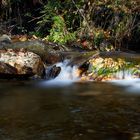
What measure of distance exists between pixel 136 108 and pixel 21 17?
10076 mm

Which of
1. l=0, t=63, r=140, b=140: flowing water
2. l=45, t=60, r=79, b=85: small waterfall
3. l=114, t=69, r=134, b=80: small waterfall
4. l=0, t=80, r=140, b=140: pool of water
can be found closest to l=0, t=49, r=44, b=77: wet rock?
l=45, t=60, r=79, b=85: small waterfall

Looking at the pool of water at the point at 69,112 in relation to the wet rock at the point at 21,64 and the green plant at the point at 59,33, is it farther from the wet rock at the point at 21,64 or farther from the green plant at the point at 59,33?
the green plant at the point at 59,33

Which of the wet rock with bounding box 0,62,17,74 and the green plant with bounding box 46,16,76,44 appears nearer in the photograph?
the wet rock with bounding box 0,62,17,74

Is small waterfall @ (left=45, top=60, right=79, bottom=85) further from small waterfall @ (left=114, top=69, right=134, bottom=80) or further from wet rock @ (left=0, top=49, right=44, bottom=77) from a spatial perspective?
small waterfall @ (left=114, top=69, right=134, bottom=80)

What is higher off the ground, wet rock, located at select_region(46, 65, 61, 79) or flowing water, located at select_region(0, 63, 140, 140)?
wet rock, located at select_region(46, 65, 61, 79)

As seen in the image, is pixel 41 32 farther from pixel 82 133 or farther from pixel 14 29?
pixel 82 133

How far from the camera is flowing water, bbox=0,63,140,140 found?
515cm

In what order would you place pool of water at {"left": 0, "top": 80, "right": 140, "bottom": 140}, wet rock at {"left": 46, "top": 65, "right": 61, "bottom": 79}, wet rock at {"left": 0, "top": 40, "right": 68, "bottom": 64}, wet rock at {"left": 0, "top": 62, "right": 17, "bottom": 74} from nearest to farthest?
pool of water at {"left": 0, "top": 80, "right": 140, "bottom": 140} → wet rock at {"left": 0, "top": 62, "right": 17, "bottom": 74} → wet rock at {"left": 46, "top": 65, "right": 61, "bottom": 79} → wet rock at {"left": 0, "top": 40, "right": 68, "bottom": 64}

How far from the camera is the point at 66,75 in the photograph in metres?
10.0

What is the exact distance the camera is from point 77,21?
14469 mm

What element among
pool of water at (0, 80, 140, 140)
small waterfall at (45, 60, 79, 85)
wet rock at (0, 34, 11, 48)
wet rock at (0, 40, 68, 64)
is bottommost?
pool of water at (0, 80, 140, 140)

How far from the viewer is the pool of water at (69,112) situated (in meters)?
5.13

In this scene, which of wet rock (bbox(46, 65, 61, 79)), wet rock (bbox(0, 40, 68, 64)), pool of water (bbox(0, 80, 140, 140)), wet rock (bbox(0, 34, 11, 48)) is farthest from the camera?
wet rock (bbox(0, 34, 11, 48))

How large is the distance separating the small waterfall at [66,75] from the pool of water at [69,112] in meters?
0.82
